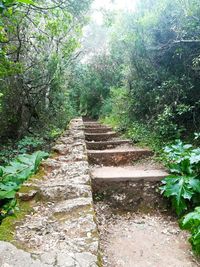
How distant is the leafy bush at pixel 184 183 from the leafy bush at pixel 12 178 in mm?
1591

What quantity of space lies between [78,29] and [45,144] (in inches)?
139

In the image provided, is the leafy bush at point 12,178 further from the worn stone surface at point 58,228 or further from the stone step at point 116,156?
the stone step at point 116,156

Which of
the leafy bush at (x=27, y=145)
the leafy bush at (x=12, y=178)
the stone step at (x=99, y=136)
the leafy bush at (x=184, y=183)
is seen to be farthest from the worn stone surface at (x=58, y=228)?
the stone step at (x=99, y=136)

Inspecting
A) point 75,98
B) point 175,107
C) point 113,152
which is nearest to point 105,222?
point 113,152

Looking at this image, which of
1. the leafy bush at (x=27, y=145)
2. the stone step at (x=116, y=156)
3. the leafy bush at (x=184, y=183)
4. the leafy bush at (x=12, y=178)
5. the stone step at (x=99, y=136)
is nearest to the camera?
the leafy bush at (x=12, y=178)

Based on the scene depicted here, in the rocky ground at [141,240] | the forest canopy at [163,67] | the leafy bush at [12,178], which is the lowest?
the rocky ground at [141,240]

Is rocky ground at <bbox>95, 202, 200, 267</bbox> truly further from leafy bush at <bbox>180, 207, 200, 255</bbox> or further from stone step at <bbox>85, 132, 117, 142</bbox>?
stone step at <bbox>85, 132, 117, 142</bbox>

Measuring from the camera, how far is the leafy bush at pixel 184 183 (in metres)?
3.03

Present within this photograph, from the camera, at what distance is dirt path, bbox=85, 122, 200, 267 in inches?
94.6

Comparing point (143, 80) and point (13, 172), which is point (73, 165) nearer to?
point (13, 172)

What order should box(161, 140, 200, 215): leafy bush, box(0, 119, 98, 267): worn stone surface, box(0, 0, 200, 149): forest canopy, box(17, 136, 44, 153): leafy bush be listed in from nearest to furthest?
box(0, 119, 98, 267): worn stone surface → box(161, 140, 200, 215): leafy bush → box(0, 0, 200, 149): forest canopy → box(17, 136, 44, 153): leafy bush

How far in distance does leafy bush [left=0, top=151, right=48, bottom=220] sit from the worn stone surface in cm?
19

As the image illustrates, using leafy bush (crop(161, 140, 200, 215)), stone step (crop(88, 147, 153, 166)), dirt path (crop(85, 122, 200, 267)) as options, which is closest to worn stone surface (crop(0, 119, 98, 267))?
dirt path (crop(85, 122, 200, 267))

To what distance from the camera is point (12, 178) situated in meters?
2.08
